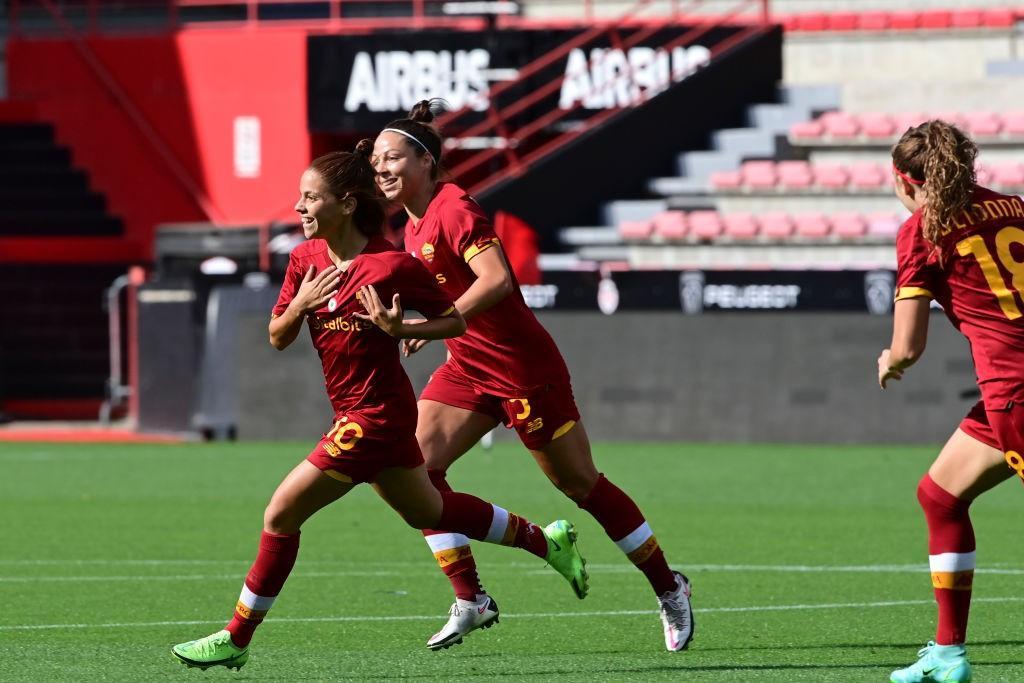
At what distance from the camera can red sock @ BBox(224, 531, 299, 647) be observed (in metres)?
6.52

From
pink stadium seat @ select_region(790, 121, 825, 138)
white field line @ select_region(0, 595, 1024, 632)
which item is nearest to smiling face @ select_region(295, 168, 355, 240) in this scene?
white field line @ select_region(0, 595, 1024, 632)

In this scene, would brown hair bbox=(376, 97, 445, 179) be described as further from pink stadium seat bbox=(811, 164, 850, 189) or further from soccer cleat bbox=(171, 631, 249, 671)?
pink stadium seat bbox=(811, 164, 850, 189)

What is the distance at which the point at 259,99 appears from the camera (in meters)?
26.6

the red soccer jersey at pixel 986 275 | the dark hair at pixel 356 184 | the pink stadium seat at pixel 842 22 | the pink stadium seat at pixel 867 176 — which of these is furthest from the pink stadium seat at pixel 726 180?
the red soccer jersey at pixel 986 275

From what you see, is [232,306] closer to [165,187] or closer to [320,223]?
[165,187]

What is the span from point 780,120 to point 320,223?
18.7m

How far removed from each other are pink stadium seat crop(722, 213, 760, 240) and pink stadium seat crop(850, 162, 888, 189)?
4.59 ft

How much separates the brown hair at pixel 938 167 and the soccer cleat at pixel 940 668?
1342 mm

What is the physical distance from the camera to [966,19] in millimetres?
25625

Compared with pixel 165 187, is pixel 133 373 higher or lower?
lower

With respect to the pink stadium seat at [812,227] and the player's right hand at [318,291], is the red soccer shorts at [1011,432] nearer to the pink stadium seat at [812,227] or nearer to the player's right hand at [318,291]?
the player's right hand at [318,291]

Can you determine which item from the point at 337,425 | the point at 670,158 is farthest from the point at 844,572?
the point at 670,158

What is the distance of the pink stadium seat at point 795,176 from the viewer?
23.2 meters

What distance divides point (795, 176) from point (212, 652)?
17.6 meters
